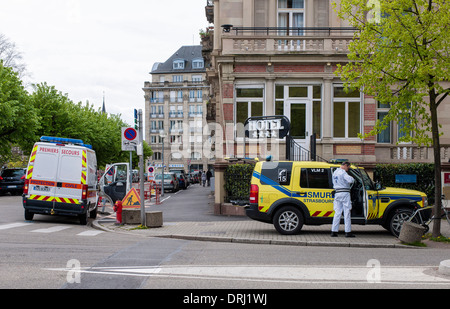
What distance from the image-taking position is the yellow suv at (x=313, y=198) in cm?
1374

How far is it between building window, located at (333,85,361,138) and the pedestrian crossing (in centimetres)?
→ 1100

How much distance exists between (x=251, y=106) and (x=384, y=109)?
605cm

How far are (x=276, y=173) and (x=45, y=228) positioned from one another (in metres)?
6.53

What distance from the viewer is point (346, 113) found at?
72.7 ft

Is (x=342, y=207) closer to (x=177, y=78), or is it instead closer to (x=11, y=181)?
(x=11, y=181)

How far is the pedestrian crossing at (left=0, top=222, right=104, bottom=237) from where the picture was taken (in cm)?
1427

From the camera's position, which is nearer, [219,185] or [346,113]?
[219,185]

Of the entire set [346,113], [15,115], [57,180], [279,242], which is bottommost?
[279,242]

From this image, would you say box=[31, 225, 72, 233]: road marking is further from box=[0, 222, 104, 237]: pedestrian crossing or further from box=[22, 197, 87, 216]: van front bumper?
box=[22, 197, 87, 216]: van front bumper

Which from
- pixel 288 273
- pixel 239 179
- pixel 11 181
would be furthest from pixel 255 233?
pixel 11 181

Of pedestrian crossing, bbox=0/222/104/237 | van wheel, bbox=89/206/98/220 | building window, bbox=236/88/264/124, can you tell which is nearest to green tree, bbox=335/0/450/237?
pedestrian crossing, bbox=0/222/104/237
